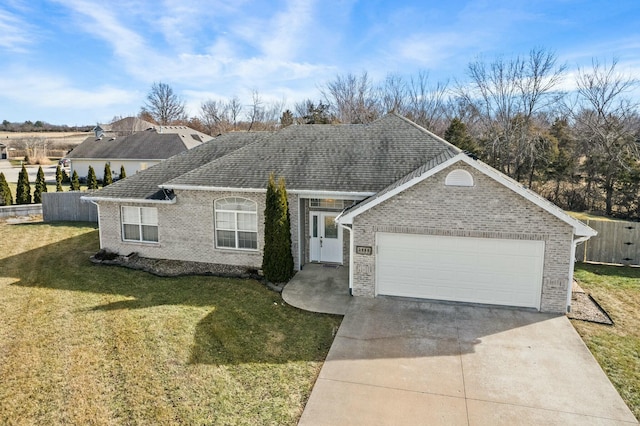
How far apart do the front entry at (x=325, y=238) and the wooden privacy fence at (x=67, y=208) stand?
594 inches

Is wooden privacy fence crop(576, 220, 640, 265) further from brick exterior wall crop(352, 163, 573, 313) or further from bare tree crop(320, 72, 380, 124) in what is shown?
bare tree crop(320, 72, 380, 124)

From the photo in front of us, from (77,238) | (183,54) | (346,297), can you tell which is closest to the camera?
(346,297)

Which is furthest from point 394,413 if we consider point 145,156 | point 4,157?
point 4,157

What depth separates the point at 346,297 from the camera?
1184 centimetres

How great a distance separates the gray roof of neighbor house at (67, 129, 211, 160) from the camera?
40.3m

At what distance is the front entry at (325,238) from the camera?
564 inches

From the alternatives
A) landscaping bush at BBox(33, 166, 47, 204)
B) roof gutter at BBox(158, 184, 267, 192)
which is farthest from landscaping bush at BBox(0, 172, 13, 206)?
roof gutter at BBox(158, 184, 267, 192)

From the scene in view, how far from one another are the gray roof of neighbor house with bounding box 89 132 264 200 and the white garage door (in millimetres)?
8583

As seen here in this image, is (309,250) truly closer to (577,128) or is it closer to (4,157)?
(577,128)

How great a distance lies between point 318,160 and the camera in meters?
15.3

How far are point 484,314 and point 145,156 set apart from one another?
37.0 meters

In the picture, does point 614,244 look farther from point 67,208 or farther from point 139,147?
point 139,147

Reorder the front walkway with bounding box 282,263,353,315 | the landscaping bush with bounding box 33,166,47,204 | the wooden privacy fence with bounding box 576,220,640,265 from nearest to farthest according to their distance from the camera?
the front walkway with bounding box 282,263,353,315 → the wooden privacy fence with bounding box 576,220,640,265 → the landscaping bush with bounding box 33,166,47,204

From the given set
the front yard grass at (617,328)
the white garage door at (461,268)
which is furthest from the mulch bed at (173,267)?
the front yard grass at (617,328)
